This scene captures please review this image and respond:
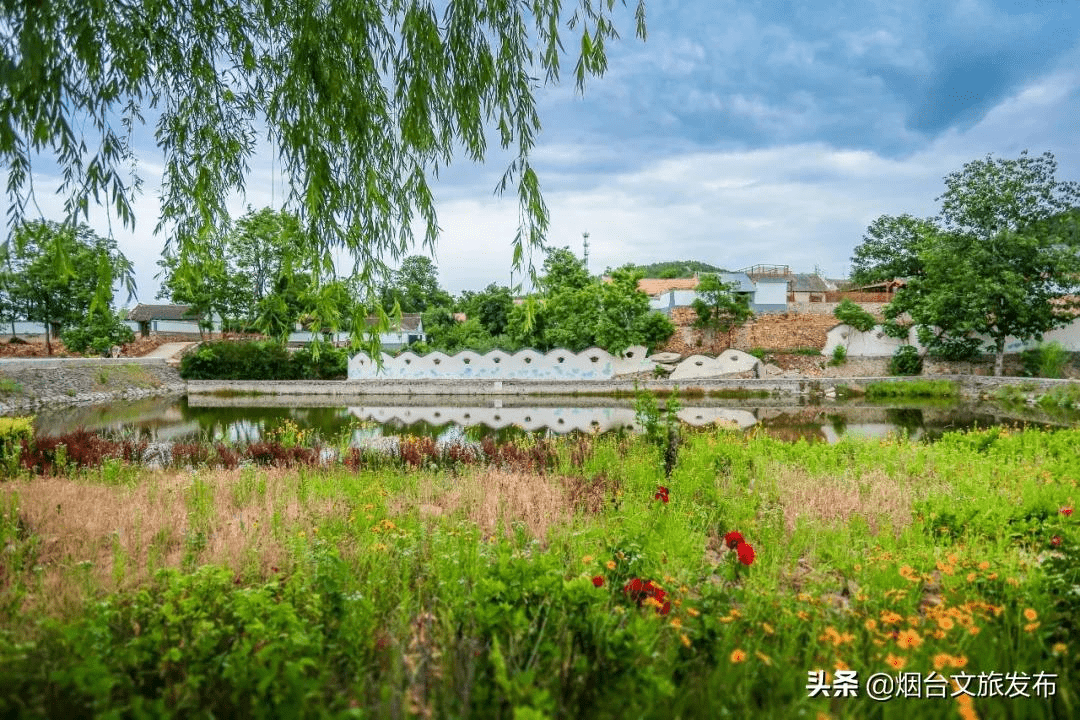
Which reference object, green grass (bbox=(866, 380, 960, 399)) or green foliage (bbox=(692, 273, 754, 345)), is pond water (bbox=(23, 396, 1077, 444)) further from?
green foliage (bbox=(692, 273, 754, 345))

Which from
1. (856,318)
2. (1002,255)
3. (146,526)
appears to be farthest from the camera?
(856,318)

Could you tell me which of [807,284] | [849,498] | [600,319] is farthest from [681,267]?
[849,498]

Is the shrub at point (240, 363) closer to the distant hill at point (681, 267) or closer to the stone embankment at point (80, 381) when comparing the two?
the stone embankment at point (80, 381)

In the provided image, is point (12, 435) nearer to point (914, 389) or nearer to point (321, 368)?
point (321, 368)

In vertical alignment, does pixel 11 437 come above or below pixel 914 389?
above

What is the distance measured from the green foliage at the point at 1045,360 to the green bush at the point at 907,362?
13.4 ft

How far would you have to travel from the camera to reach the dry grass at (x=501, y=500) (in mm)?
4910

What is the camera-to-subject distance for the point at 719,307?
31.2m

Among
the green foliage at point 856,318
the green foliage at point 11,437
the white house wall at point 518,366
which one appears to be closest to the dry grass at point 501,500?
the green foliage at point 11,437

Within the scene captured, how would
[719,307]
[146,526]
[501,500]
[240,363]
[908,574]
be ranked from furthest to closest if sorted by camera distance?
[719,307] → [240,363] → [501,500] → [146,526] → [908,574]

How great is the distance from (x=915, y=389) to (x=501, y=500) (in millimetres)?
23604

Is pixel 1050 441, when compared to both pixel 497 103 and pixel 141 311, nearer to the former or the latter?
pixel 497 103

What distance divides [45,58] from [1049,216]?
99.1 ft

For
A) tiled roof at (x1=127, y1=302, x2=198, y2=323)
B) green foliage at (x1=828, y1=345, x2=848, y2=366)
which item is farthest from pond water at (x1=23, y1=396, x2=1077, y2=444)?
tiled roof at (x1=127, y1=302, x2=198, y2=323)
